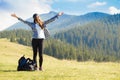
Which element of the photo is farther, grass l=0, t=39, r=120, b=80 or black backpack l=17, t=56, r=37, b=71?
black backpack l=17, t=56, r=37, b=71

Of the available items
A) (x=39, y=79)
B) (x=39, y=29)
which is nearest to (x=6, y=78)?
(x=39, y=79)

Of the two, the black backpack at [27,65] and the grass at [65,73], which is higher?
the black backpack at [27,65]

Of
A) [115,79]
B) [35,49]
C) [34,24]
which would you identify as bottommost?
[115,79]

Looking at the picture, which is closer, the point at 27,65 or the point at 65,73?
the point at 65,73

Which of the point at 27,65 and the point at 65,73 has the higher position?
the point at 27,65

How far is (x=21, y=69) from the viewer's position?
19688mm

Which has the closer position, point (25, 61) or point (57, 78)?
point (57, 78)

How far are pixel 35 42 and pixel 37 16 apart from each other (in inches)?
59.1

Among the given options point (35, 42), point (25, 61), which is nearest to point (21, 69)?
point (25, 61)

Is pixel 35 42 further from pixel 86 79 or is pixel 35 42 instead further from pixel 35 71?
pixel 86 79

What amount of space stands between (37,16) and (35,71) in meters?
3.13

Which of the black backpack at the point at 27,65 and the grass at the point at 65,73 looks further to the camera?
the black backpack at the point at 27,65

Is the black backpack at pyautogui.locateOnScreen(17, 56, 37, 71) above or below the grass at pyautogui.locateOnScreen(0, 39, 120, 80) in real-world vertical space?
above

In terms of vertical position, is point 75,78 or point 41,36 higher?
point 41,36
